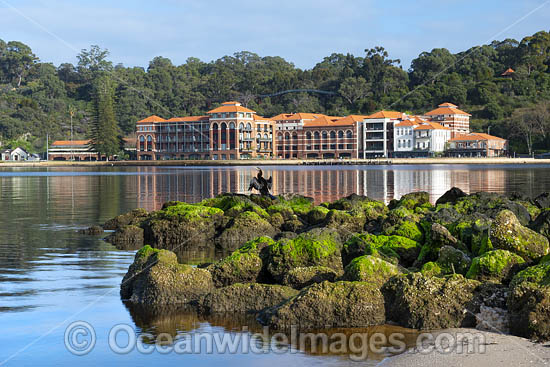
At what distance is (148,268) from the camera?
13.4m

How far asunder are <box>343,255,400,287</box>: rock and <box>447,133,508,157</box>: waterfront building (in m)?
144

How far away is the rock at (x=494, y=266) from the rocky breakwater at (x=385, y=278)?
0.02 meters

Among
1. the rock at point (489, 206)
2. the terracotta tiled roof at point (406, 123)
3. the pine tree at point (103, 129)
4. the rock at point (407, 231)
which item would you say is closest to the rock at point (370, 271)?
the rock at point (407, 231)

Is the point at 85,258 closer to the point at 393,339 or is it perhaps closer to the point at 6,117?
the point at 393,339

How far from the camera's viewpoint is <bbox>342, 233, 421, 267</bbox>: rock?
15.1 metres

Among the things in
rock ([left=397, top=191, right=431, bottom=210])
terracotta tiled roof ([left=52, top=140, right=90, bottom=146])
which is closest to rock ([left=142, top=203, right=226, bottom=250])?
rock ([left=397, top=191, right=431, bottom=210])

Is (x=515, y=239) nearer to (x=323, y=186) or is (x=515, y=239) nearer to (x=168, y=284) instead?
(x=168, y=284)

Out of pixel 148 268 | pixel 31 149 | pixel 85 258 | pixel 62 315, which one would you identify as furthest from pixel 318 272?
pixel 31 149

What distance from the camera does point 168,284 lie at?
12906 millimetres

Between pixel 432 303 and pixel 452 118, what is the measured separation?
524 ft

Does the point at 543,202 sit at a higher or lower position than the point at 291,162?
lower

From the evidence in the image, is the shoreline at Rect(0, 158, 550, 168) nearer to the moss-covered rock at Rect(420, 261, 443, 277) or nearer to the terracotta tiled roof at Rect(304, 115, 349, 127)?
the terracotta tiled roof at Rect(304, 115, 349, 127)

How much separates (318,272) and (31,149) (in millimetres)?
182324

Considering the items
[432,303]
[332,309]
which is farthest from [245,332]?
[432,303]
